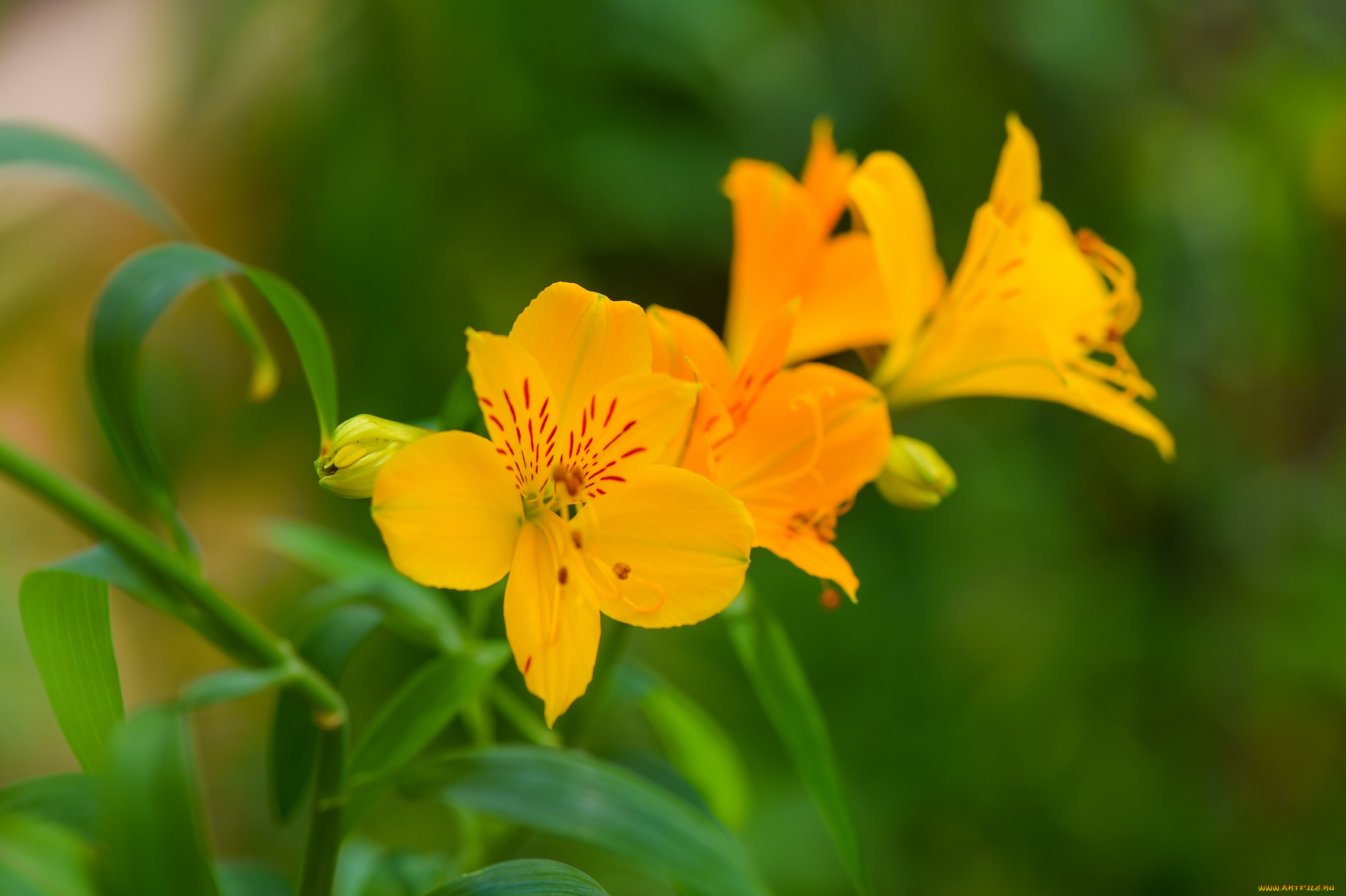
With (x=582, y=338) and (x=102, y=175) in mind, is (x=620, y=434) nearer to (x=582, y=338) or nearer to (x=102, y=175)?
(x=582, y=338)

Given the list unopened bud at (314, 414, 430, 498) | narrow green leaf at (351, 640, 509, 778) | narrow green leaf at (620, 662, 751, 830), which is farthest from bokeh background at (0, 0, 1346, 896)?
unopened bud at (314, 414, 430, 498)

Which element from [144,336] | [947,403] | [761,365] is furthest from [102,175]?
[947,403]

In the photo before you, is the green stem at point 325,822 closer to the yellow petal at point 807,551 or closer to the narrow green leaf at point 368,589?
the narrow green leaf at point 368,589

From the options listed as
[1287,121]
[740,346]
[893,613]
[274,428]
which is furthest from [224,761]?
[1287,121]

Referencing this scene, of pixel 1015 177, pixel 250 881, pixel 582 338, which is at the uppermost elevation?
pixel 1015 177

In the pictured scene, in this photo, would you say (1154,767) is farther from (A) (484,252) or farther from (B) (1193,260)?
(A) (484,252)

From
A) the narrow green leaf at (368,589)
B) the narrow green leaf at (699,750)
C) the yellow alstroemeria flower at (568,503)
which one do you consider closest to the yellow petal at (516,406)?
the yellow alstroemeria flower at (568,503)
